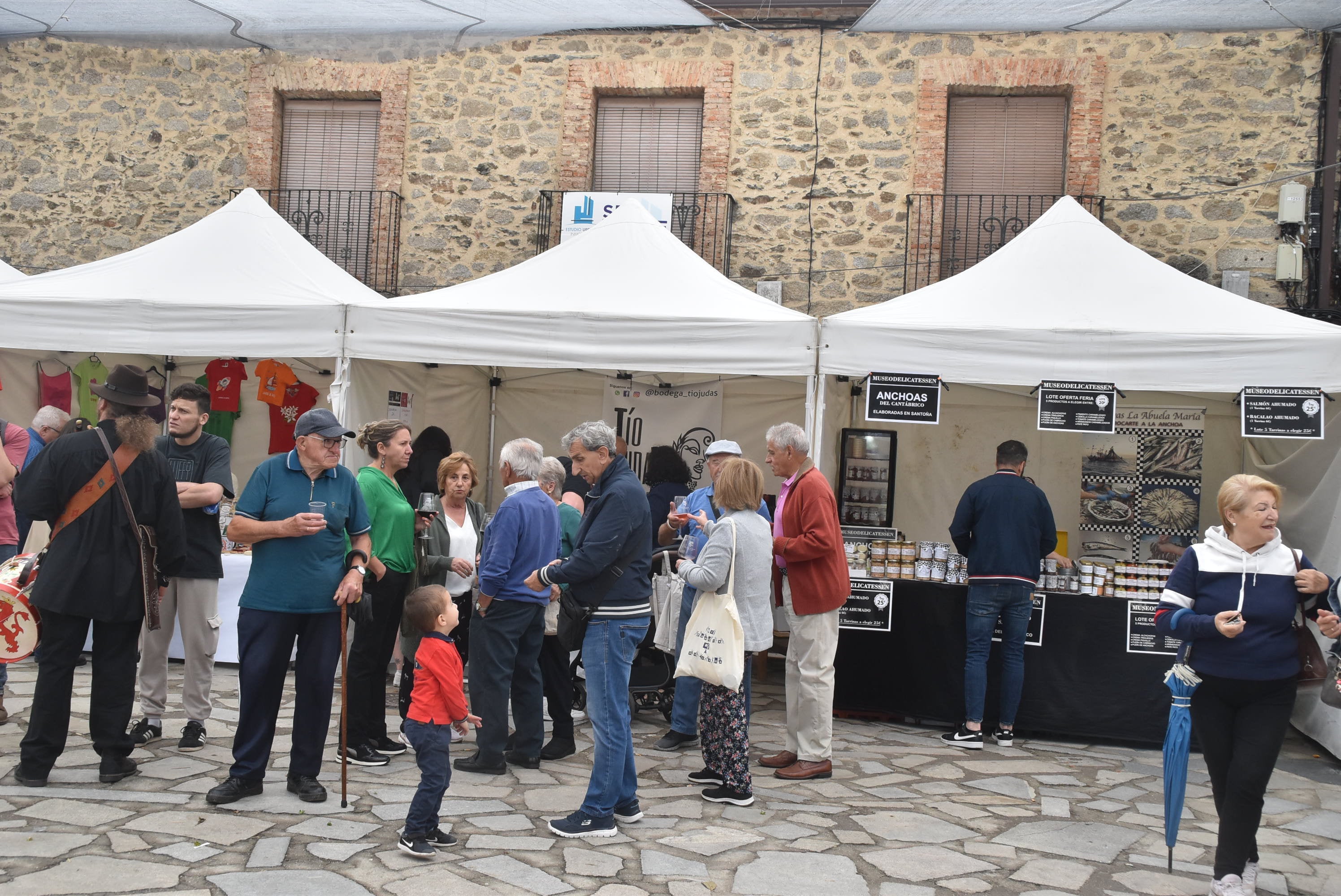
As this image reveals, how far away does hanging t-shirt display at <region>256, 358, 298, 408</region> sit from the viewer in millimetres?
8703

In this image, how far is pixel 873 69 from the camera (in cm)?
983

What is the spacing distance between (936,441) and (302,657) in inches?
218

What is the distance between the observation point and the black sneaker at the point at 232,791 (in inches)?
164

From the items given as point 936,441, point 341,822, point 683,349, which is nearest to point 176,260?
point 683,349

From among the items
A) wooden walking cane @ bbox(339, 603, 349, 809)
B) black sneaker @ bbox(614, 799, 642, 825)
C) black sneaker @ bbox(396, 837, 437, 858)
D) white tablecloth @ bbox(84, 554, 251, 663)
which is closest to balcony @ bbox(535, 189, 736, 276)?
white tablecloth @ bbox(84, 554, 251, 663)

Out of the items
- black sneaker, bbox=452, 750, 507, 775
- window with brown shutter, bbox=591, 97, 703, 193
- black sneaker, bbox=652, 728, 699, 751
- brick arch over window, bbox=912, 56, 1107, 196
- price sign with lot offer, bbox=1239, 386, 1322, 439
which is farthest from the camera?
window with brown shutter, bbox=591, 97, 703, 193

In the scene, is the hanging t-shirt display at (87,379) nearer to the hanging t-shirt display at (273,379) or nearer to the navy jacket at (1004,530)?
the hanging t-shirt display at (273,379)

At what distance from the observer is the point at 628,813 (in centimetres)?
424

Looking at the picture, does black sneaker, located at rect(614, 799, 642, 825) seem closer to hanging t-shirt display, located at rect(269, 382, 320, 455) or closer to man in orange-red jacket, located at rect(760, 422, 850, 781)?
man in orange-red jacket, located at rect(760, 422, 850, 781)

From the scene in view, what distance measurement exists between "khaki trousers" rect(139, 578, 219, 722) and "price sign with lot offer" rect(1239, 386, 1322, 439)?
17.2 feet

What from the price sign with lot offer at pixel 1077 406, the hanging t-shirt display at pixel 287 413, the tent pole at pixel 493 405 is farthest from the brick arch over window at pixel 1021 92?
the hanging t-shirt display at pixel 287 413

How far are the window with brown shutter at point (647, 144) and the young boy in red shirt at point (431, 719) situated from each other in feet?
23.0

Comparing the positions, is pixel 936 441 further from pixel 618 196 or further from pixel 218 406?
pixel 218 406

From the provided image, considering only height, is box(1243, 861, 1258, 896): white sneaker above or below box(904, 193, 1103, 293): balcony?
below
